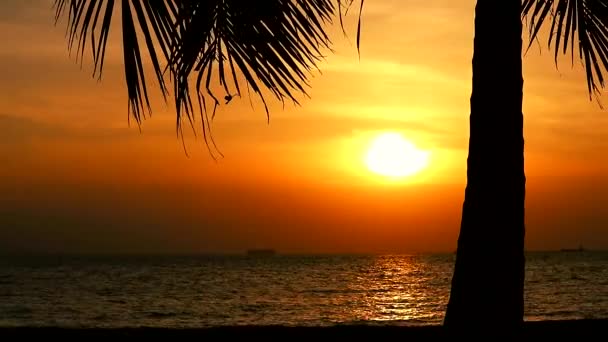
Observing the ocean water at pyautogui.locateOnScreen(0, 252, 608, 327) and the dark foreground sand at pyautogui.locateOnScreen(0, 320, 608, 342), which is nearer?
the dark foreground sand at pyautogui.locateOnScreen(0, 320, 608, 342)

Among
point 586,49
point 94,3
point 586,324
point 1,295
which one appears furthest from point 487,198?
point 1,295

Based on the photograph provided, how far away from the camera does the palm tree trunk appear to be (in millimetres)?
5969

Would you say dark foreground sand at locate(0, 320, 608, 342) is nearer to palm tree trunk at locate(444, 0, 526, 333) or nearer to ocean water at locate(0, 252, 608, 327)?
palm tree trunk at locate(444, 0, 526, 333)

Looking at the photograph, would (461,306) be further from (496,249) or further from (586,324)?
(586,324)

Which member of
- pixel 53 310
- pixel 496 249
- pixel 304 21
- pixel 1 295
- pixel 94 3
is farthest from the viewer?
pixel 1 295

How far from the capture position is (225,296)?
119ft

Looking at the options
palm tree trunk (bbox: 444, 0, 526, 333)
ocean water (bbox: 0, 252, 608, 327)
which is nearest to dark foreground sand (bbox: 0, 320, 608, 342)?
palm tree trunk (bbox: 444, 0, 526, 333)

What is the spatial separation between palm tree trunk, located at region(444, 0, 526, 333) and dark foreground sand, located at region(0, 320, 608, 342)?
1465 mm

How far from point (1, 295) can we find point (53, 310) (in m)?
9.06

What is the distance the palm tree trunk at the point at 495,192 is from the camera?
597cm

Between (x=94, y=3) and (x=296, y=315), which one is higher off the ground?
(x=94, y=3)

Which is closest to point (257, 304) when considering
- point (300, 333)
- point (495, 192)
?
point (300, 333)

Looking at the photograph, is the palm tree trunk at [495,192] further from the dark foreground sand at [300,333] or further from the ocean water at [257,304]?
the ocean water at [257,304]

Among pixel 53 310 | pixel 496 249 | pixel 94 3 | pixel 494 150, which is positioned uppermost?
pixel 94 3
